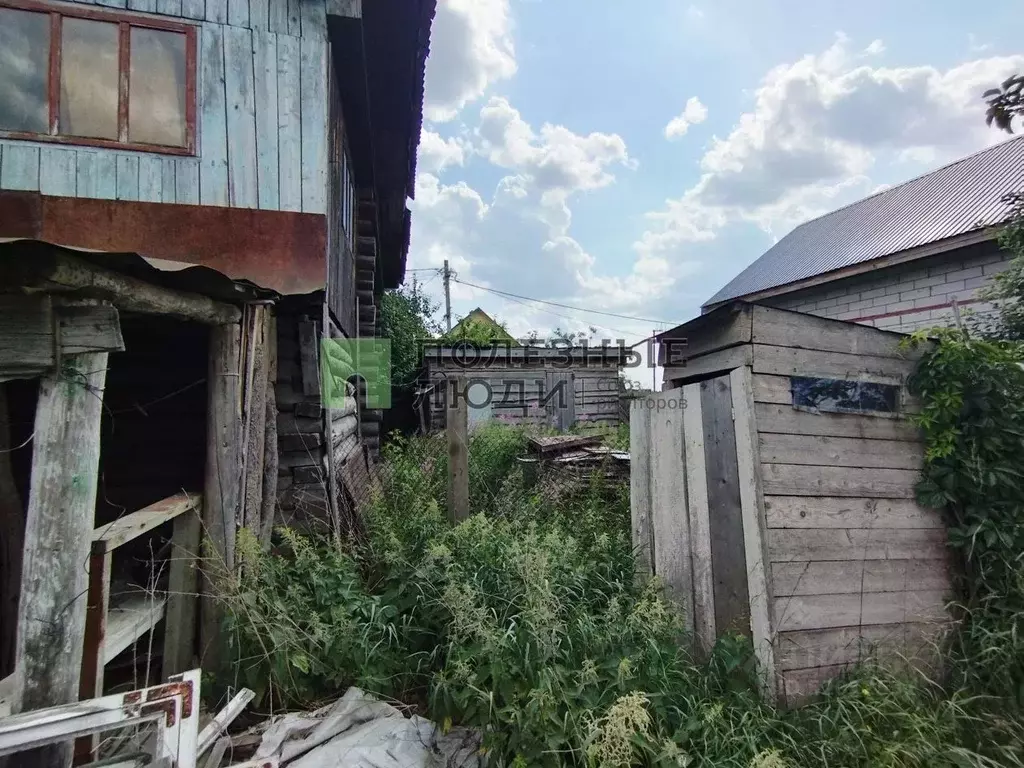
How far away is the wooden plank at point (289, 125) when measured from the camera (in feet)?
15.1

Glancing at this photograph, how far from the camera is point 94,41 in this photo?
14.1 ft

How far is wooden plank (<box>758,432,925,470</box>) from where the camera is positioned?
331cm

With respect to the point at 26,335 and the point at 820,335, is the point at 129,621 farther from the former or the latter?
the point at 820,335

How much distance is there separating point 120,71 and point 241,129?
0.90 metres

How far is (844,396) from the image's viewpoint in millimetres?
3615

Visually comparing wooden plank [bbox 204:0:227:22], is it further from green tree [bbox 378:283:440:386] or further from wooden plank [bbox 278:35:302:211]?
green tree [bbox 378:283:440:386]

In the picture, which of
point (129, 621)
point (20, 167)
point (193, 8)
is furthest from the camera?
point (193, 8)

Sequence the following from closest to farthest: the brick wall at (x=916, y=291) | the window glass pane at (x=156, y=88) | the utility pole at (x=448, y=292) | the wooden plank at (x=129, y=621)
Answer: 1. the wooden plank at (x=129, y=621)
2. the window glass pane at (x=156, y=88)
3. the brick wall at (x=916, y=291)
4. the utility pole at (x=448, y=292)

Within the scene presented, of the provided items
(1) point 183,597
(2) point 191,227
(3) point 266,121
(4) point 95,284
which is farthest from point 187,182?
(1) point 183,597

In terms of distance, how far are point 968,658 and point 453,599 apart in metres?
3.08

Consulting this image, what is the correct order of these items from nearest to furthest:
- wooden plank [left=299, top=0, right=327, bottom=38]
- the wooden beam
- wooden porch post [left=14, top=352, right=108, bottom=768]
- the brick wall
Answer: the wooden beam
wooden porch post [left=14, top=352, right=108, bottom=768]
wooden plank [left=299, top=0, right=327, bottom=38]
the brick wall

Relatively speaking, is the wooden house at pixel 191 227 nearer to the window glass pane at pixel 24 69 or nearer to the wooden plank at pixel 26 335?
the window glass pane at pixel 24 69

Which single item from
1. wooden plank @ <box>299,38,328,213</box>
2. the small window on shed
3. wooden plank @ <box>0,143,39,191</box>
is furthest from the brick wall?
wooden plank @ <box>0,143,39,191</box>

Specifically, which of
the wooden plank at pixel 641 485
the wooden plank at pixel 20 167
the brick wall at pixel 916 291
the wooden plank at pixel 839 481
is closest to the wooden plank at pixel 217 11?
the wooden plank at pixel 20 167
